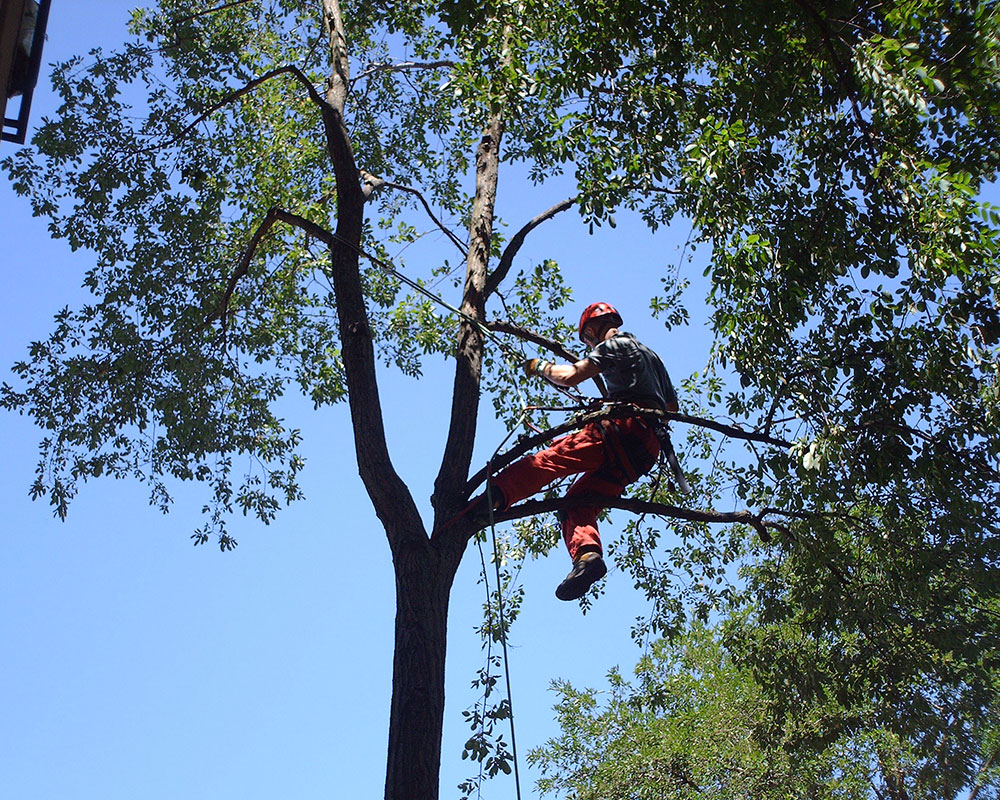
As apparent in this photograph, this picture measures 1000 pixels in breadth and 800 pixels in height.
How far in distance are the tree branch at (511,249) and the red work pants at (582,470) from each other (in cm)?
151

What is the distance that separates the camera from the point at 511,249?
748 cm

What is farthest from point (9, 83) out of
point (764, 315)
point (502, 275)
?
point (764, 315)

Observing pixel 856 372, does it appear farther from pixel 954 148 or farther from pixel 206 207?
pixel 206 207

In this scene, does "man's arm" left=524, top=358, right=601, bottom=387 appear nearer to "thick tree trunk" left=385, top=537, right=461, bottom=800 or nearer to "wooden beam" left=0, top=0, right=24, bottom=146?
"thick tree trunk" left=385, top=537, right=461, bottom=800

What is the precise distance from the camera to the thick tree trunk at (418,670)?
182 inches

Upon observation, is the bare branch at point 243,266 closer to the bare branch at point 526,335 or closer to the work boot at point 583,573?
the bare branch at point 526,335

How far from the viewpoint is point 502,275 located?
24.0ft

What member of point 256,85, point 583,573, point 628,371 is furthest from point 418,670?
point 256,85

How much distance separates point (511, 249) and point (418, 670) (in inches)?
140

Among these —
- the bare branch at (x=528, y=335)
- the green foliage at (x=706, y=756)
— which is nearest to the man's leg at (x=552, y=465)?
the bare branch at (x=528, y=335)

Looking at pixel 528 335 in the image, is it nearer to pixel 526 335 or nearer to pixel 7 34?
pixel 526 335

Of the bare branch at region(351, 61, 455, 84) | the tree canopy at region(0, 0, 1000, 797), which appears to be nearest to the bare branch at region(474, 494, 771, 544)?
the tree canopy at region(0, 0, 1000, 797)

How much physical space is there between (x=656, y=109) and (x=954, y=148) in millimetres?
1642

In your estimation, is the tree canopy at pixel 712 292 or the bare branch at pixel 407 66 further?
the bare branch at pixel 407 66
